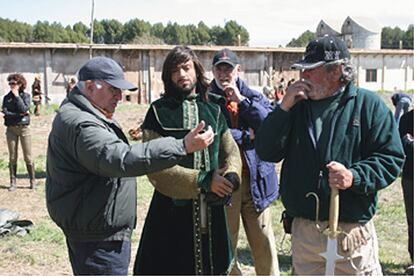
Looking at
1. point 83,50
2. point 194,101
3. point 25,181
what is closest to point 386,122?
point 194,101

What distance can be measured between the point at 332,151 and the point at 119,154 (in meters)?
1.09

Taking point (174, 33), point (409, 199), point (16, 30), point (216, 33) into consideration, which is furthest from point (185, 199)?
point (174, 33)

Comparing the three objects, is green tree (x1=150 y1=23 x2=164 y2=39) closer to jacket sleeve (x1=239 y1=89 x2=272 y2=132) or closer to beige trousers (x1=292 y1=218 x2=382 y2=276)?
jacket sleeve (x1=239 y1=89 x2=272 y2=132)

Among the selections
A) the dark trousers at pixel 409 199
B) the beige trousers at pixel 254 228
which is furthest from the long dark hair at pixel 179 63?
the dark trousers at pixel 409 199

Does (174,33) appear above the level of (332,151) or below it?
above

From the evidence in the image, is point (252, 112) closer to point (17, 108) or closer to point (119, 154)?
point (119, 154)

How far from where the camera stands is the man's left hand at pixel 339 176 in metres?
2.53

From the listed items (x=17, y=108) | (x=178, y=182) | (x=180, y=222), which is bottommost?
(x=180, y=222)

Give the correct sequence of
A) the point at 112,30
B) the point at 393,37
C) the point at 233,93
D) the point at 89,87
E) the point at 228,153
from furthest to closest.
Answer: the point at 393,37 < the point at 112,30 < the point at 233,93 < the point at 228,153 < the point at 89,87

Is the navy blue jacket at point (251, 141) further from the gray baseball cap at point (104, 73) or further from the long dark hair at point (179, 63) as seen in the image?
the gray baseball cap at point (104, 73)

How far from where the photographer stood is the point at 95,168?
8.27 feet

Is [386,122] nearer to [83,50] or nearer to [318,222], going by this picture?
[318,222]

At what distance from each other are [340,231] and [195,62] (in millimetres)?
1322

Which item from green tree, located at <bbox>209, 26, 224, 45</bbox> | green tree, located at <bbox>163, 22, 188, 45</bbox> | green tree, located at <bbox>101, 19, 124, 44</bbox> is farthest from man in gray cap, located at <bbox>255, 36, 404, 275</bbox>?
green tree, located at <bbox>209, 26, 224, 45</bbox>
